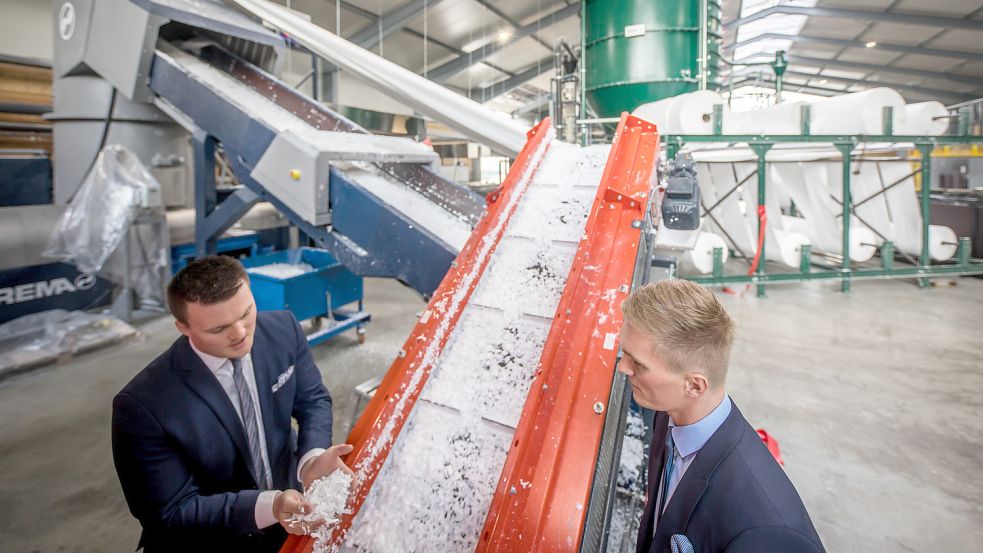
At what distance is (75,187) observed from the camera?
442cm

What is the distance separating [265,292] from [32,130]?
4301 millimetres

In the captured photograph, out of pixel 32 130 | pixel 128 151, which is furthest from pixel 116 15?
pixel 32 130

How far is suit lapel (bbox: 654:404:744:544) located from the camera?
0.99 meters

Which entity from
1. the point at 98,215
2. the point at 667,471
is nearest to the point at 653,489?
the point at 667,471

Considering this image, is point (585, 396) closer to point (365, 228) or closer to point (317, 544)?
point (317, 544)

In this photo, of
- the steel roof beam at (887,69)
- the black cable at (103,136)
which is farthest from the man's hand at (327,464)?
the steel roof beam at (887,69)

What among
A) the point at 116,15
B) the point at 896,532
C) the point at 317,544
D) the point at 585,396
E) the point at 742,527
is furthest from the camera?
the point at 116,15

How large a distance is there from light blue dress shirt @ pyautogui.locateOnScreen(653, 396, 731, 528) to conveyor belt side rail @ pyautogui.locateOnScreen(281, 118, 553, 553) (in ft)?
2.82

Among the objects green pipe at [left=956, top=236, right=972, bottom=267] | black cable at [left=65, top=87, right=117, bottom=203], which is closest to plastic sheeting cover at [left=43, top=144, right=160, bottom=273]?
black cable at [left=65, top=87, right=117, bottom=203]

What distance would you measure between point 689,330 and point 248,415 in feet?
4.05

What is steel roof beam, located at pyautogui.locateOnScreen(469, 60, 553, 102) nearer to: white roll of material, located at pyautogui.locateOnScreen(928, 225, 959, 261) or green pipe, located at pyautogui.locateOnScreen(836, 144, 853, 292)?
green pipe, located at pyautogui.locateOnScreen(836, 144, 853, 292)

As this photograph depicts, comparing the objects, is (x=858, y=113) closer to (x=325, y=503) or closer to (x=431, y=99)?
(x=431, y=99)

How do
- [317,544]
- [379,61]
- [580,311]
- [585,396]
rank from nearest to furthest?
[317,544], [585,396], [580,311], [379,61]

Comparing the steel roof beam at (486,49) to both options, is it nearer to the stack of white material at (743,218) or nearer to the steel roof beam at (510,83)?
the steel roof beam at (510,83)
